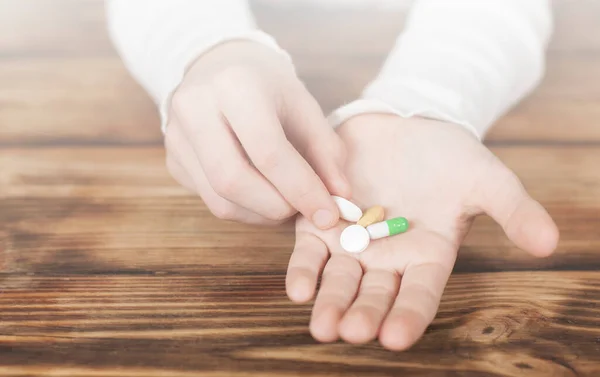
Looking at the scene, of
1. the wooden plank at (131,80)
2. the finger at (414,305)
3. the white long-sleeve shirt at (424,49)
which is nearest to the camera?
the finger at (414,305)

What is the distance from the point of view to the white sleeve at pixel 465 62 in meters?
0.93

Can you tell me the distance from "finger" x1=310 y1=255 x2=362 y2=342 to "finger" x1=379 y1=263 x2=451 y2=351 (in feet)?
0.17

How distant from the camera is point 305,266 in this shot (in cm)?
68

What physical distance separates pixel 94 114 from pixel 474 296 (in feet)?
2.50

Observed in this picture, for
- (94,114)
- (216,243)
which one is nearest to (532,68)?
(216,243)

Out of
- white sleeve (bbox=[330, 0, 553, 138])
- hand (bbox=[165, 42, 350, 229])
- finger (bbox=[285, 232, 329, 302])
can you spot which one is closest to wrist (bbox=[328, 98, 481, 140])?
white sleeve (bbox=[330, 0, 553, 138])

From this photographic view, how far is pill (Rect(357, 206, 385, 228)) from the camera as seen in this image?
724mm

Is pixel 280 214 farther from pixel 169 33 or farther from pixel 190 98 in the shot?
pixel 169 33

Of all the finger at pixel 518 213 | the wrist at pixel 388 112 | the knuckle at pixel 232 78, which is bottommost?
the wrist at pixel 388 112

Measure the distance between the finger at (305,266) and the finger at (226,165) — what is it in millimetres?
42

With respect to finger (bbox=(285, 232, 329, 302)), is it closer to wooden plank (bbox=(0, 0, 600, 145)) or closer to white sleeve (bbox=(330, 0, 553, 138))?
white sleeve (bbox=(330, 0, 553, 138))

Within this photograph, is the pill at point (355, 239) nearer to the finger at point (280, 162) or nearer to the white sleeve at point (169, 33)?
the finger at point (280, 162)

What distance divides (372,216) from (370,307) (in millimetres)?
146

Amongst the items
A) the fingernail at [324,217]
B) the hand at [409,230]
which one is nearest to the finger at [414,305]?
the hand at [409,230]
